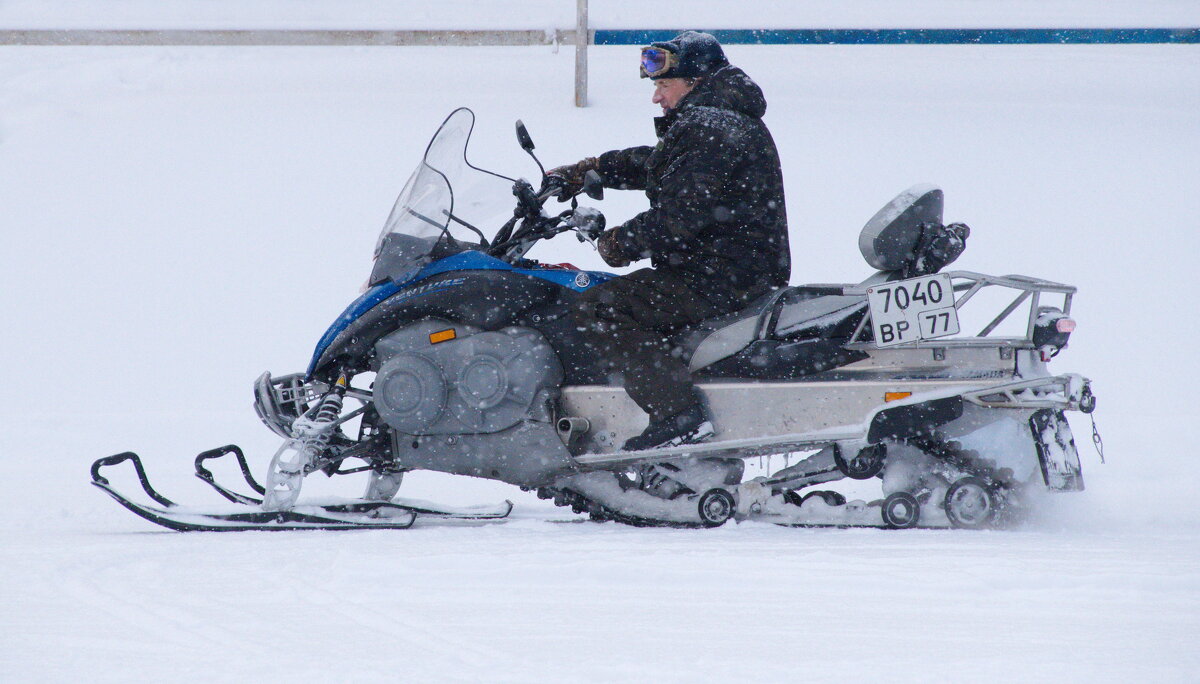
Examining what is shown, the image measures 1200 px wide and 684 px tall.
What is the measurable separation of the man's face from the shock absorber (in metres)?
1.61

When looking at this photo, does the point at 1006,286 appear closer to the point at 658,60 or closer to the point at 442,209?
the point at 658,60

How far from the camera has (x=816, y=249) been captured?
696 cm

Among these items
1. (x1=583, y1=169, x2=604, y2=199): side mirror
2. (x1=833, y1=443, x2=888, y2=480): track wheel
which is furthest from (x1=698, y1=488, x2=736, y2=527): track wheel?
(x1=583, y1=169, x2=604, y2=199): side mirror

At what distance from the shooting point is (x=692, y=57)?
3764 mm

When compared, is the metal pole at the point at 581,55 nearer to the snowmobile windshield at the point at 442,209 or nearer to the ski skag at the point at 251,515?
the snowmobile windshield at the point at 442,209

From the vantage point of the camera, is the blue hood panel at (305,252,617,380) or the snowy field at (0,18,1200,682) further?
the blue hood panel at (305,252,617,380)

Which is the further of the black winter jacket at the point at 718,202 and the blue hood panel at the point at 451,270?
the blue hood panel at the point at 451,270

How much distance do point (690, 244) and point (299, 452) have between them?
1585 mm

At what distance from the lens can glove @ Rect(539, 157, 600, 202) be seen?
4066 millimetres

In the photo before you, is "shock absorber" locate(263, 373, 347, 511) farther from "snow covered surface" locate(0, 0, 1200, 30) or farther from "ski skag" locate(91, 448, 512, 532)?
"snow covered surface" locate(0, 0, 1200, 30)

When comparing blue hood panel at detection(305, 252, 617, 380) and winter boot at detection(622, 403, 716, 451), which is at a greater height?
blue hood panel at detection(305, 252, 617, 380)

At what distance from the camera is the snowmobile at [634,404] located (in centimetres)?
362

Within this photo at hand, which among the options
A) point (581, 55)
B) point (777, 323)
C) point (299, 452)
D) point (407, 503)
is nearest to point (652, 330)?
point (777, 323)

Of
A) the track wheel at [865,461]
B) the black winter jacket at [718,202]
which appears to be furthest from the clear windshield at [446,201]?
the track wheel at [865,461]
